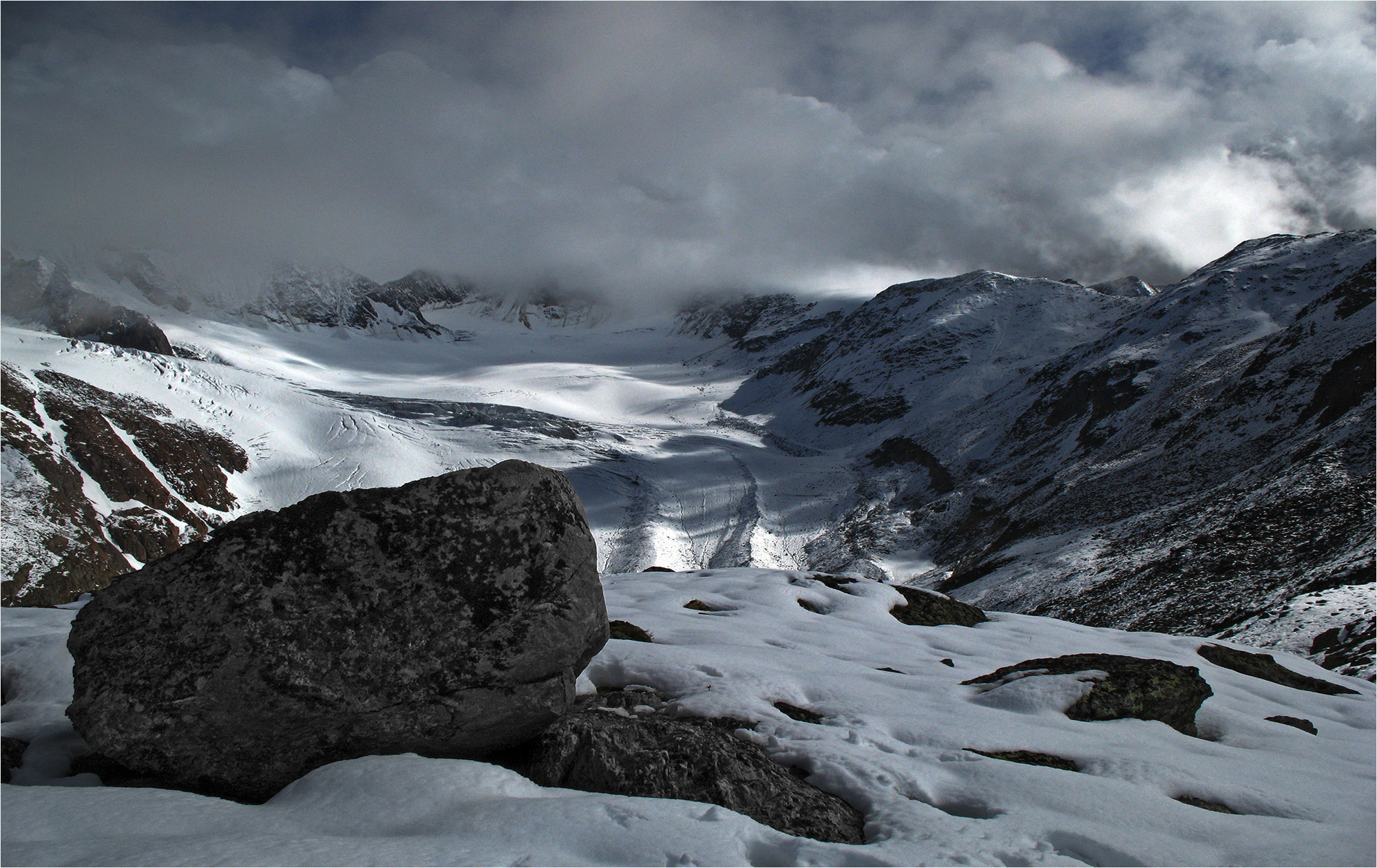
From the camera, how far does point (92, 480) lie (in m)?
71.7

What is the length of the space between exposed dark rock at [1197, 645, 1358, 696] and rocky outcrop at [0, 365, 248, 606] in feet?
207

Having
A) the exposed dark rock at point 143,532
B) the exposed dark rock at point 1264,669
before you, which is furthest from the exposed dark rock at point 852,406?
the exposed dark rock at point 1264,669

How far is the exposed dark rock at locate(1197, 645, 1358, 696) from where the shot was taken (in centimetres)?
1573

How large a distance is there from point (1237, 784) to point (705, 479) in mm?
104815

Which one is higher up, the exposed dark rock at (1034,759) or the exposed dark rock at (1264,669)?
the exposed dark rock at (1034,759)

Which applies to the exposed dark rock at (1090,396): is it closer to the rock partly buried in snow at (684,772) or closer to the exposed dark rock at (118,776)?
the rock partly buried in snow at (684,772)

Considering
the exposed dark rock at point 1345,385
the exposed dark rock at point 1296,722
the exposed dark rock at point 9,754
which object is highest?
the exposed dark rock at point 1345,385

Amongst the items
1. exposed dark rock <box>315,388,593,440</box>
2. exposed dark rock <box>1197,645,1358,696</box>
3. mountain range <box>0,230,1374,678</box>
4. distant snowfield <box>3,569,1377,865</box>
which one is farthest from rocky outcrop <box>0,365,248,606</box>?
exposed dark rock <box>1197,645,1358,696</box>

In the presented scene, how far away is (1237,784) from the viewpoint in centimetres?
799

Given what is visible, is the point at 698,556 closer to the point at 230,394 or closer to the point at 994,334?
the point at 230,394

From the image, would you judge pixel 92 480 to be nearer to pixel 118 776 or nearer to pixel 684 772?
pixel 118 776

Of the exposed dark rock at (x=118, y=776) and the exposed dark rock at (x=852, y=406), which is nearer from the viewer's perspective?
the exposed dark rock at (x=118, y=776)

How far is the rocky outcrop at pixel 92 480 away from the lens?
57.3 metres

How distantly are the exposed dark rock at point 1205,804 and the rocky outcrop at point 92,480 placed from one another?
62.9m
